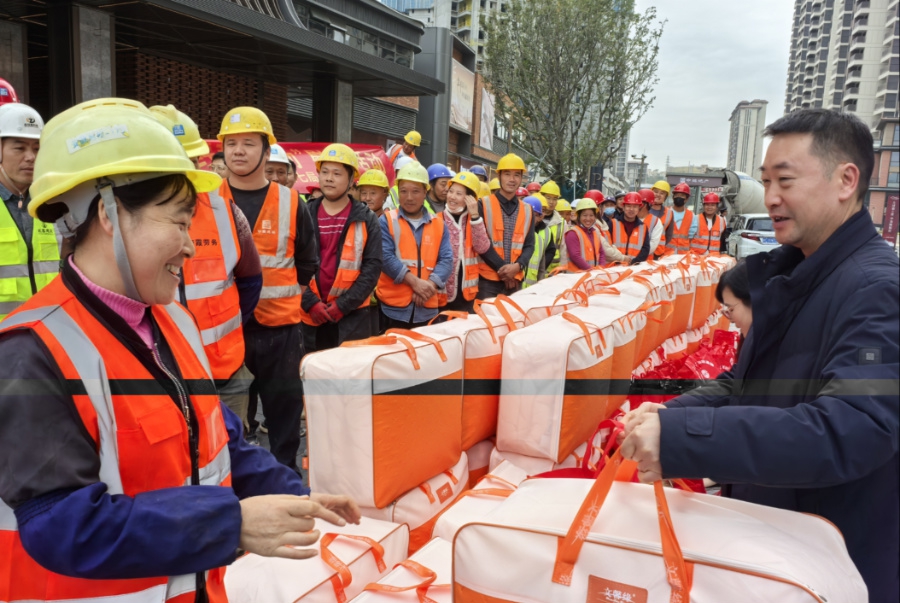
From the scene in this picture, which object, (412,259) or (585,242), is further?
(585,242)

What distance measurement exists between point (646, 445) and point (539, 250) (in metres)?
7.18

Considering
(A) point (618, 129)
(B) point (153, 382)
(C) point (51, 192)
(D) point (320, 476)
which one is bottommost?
(D) point (320, 476)

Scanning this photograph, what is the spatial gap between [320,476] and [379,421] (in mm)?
356

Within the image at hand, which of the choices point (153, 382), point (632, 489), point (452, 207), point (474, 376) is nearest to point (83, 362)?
point (153, 382)

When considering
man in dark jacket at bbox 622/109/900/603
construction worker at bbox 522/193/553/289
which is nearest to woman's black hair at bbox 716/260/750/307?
man in dark jacket at bbox 622/109/900/603

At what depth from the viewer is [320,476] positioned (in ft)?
7.59

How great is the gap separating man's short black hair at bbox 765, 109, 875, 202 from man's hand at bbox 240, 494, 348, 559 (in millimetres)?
1344

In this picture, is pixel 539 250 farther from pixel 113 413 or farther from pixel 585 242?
pixel 113 413

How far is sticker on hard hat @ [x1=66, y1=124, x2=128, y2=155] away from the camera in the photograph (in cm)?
116

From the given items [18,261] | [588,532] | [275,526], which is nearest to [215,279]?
[18,261]

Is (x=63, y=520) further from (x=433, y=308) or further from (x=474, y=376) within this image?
(x=433, y=308)

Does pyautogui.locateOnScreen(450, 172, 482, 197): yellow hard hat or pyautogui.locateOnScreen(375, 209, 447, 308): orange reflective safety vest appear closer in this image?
pyautogui.locateOnScreen(375, 209, 447, 308): orange reflective safety vest

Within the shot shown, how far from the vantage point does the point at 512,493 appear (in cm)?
161

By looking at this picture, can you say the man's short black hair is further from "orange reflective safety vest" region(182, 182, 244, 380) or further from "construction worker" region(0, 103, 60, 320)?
Answer: "construction worker" region(0, 103, 60, 320)
